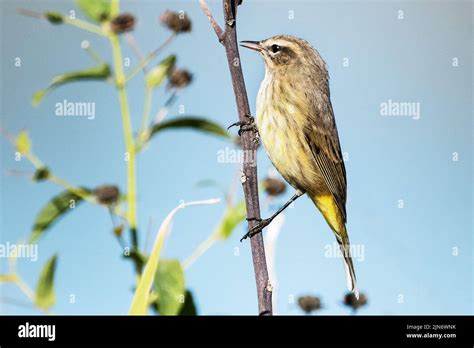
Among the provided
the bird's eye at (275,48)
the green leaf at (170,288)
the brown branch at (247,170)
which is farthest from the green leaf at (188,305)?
the bird's eye at (275,48)

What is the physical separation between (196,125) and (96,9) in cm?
44

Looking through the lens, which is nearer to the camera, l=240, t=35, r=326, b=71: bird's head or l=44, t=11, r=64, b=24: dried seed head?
l=44, t=11, r=64, b=24: dried seed head

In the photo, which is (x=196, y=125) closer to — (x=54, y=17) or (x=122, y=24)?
(x=122, y=24)

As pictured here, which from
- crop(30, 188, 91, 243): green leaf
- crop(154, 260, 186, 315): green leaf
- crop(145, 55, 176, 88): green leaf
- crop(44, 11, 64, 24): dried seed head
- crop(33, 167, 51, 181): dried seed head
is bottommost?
crop(154, 260, 186, 315): green leaf

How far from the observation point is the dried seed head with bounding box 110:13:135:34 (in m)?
1.60

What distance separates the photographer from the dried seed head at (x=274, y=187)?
1.68 m

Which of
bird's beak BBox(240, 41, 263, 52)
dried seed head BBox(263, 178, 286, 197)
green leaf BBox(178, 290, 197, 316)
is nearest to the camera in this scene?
green leaf BBox(178, 290, 197, 316)

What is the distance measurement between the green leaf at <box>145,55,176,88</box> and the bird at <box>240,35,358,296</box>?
3.60 ft

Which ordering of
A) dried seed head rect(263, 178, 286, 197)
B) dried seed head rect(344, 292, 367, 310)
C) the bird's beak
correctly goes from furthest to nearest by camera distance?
1. the bird's beak
2. dried seed head rect(263, 178, 286, 197)
3. dried seed head rect(344, 292, 367, 310)

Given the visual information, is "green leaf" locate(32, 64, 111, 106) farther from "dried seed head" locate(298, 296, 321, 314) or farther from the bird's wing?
the bird's wing

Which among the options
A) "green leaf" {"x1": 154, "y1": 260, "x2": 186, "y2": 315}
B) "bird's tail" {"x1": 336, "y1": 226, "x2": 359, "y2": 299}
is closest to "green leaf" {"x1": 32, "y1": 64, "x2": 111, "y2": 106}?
"green leaf" {"x1": 154, "y1": 260, "x2": 186, "y2": 315}

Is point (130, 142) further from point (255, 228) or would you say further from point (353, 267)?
point (353, 267)
